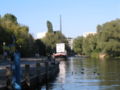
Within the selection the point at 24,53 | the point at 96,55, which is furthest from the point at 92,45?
the point at 24,53

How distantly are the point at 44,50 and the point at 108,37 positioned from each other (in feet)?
126

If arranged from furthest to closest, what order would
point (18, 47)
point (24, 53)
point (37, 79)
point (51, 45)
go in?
point (51, 45), point (24, 53), point (18, 47), point (37, 79)

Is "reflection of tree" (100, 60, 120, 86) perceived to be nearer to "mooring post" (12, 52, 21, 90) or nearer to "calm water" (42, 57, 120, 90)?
"calm water" (42, 57, 120, 90)

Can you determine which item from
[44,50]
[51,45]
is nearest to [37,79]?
[44,50]

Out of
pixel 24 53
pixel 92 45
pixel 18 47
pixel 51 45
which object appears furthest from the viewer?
pixel 51 45

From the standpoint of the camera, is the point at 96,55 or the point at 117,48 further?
the point at 96,55

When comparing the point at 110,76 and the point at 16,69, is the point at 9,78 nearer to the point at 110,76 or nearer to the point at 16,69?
the point at 16,69

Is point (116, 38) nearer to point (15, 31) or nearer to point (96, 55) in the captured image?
point (96, 55)

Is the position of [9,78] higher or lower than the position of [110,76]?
higher

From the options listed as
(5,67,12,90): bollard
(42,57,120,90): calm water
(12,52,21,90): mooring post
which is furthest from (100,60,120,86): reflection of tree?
(5,67,12,90): bollard

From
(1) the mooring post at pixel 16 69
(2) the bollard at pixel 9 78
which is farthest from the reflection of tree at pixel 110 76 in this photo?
(2) the bollard at pixel 9 78

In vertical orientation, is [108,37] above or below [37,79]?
above

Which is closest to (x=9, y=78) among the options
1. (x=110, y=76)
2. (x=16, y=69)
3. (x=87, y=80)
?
(x=16, y=69)

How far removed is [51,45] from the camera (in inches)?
7859
